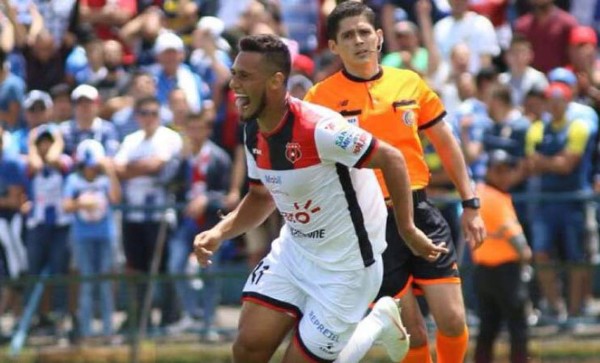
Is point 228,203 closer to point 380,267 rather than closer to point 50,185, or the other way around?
point 50,185

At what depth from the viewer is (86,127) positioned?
15.3 m

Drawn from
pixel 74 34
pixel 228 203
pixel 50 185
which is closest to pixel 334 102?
pixel 228 203

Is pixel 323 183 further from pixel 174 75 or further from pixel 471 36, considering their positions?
pixel 471 36

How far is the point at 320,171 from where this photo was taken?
8.41m

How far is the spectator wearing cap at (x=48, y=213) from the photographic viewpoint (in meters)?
15.0

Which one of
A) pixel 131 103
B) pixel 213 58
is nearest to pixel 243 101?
pixel 131 103

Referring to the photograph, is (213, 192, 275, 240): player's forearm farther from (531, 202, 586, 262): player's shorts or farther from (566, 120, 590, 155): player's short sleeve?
(566, 120, 590, 155): player's short sleeve

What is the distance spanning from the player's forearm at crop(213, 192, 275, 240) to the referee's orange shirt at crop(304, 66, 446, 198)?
83 cm

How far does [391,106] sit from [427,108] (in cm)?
25

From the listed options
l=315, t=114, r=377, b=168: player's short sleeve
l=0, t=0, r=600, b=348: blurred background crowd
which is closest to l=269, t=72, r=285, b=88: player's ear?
l=315, t=114, r=377, b=168: player's short sleeve

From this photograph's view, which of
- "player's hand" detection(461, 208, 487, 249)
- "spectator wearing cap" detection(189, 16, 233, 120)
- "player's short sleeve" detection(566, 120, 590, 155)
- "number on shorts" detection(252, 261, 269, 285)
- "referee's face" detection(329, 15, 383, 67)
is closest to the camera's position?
"number on shorts" detection(252, 261, 269, 285)

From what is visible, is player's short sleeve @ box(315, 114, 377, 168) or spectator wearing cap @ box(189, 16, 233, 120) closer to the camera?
player's short sleeve @ box(315, 114, 377, 168)

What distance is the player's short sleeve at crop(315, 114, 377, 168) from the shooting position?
27.0ft

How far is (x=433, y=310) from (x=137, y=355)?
213 inches
